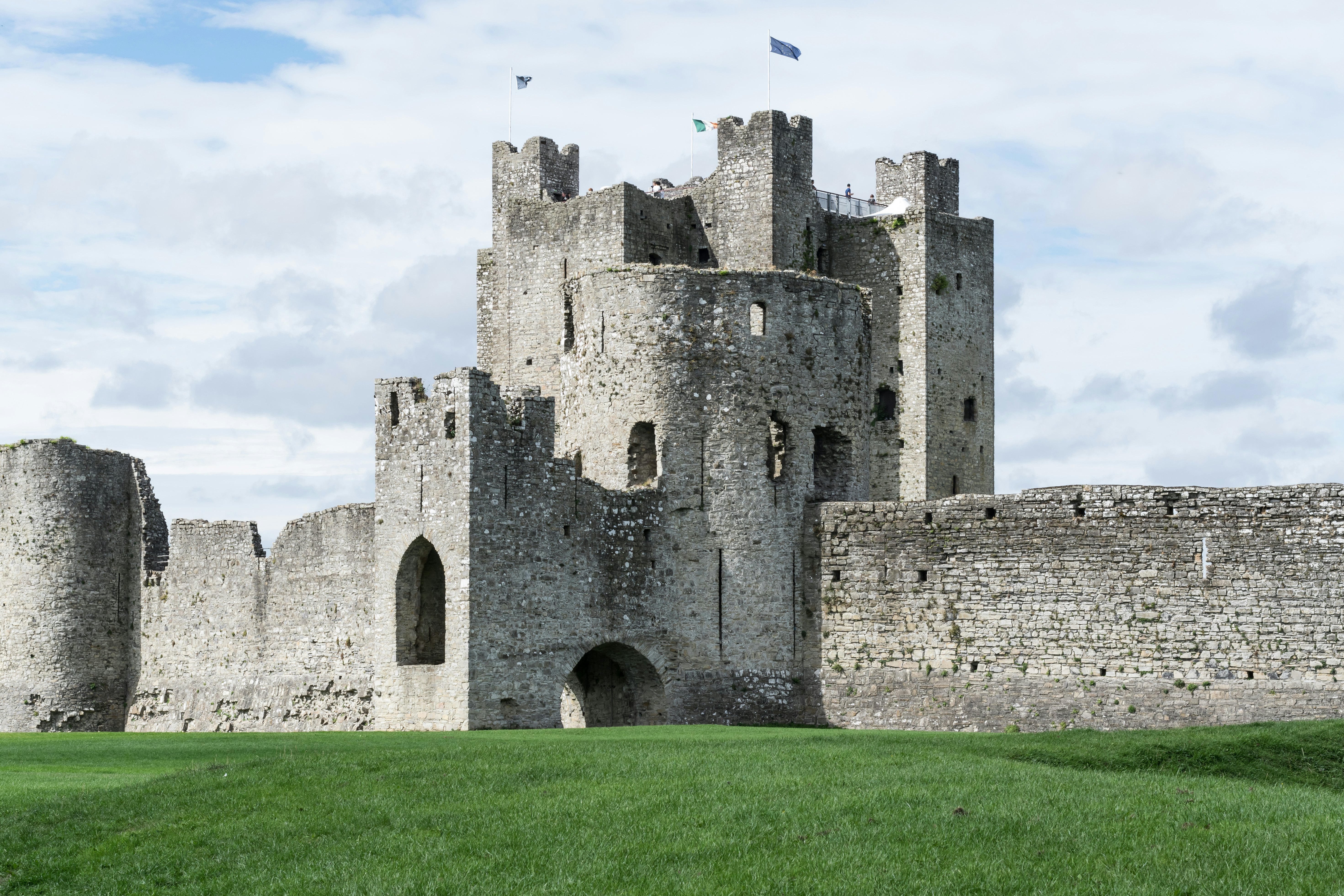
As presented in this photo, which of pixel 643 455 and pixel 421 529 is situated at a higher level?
pixel 643 455

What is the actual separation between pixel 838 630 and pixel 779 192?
49.7 ft

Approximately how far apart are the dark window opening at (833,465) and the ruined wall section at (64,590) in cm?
1682

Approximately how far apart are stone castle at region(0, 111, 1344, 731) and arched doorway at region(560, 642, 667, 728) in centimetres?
7

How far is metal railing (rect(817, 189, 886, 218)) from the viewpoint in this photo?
4959cm

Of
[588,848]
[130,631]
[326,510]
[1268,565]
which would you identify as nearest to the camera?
[588,848]

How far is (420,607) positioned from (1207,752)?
1418 cm

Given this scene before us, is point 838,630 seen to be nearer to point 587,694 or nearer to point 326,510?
point 587,694

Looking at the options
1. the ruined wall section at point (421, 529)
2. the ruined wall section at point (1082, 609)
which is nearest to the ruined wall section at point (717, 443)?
the ruined wall section at point (1082, 609)

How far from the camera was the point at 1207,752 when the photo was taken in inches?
995

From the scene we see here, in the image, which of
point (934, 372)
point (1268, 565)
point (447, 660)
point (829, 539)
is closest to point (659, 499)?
point (829, 539)

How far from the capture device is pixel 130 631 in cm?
4275

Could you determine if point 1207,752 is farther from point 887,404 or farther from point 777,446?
point 887,404

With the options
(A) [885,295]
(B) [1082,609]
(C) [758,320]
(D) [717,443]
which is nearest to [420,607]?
(D) [717,443]

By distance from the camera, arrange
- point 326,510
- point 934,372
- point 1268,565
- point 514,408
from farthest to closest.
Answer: point 934,372 < point 326,510 < point 514,408 < point 1268,565
